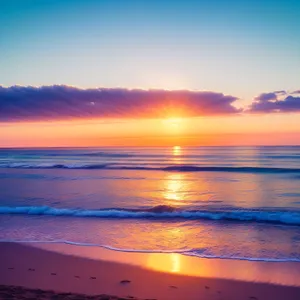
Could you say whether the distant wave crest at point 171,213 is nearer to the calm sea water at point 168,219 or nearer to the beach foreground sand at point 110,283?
the calm sea water at point 168,219

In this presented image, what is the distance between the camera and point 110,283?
654cm

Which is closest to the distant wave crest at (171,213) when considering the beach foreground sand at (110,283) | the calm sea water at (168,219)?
the calm sea water at (168,219)

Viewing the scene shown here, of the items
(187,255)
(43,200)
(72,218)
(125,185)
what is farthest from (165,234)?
(125,185)

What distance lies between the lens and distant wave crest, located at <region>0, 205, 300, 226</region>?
12.1m

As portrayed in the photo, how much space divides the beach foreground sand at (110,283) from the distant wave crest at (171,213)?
5.17 meters

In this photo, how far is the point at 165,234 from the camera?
10.1 meters

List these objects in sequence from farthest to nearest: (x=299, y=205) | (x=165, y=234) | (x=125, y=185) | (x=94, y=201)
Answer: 1. (x=125, y=185)
2. (x=94, y=201)
3. (x=299, y=205)
4. (x=165, y=234)

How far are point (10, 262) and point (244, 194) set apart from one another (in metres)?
13.1

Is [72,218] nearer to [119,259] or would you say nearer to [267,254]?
[119,259]

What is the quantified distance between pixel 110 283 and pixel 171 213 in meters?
6.83

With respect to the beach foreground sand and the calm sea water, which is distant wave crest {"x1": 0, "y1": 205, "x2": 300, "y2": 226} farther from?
the beach foreground sand

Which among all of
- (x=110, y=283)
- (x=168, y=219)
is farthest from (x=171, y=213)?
(x=110, y=283)

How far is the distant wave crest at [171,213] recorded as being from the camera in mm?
12102

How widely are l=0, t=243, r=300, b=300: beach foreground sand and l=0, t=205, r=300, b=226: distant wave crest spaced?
5173mm
